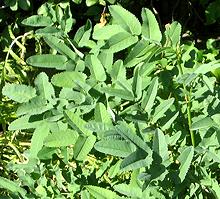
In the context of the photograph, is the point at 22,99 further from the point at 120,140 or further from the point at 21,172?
the point at 120,140

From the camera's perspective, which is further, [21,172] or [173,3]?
[173,3]

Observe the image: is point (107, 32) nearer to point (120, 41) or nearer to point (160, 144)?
point (120, 41)

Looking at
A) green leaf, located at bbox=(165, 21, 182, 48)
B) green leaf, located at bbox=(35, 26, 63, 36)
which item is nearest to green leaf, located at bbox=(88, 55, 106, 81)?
green leaf, located at bbox=(35, 26, 63, 36)

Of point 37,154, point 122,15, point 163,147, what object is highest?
point 122,15

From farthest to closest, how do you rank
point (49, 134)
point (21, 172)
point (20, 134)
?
point (20, 134) < point (21, 172) < point (49, 134)

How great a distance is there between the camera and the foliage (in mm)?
1406

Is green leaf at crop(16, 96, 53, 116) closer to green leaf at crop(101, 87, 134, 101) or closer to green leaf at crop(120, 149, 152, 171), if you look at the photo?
green leaf at crop(101, 87, 134, 101)

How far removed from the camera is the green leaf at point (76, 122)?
1.42m

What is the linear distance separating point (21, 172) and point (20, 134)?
0.79 meters

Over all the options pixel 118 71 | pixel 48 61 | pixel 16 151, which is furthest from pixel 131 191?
pixel 16 151

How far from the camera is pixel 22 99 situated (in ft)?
4.96

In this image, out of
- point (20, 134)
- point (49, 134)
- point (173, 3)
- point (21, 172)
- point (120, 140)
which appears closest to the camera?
point (120, 140)

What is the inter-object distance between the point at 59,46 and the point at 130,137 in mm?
421

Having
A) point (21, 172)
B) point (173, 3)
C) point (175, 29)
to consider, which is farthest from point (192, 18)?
point (21, 172)
